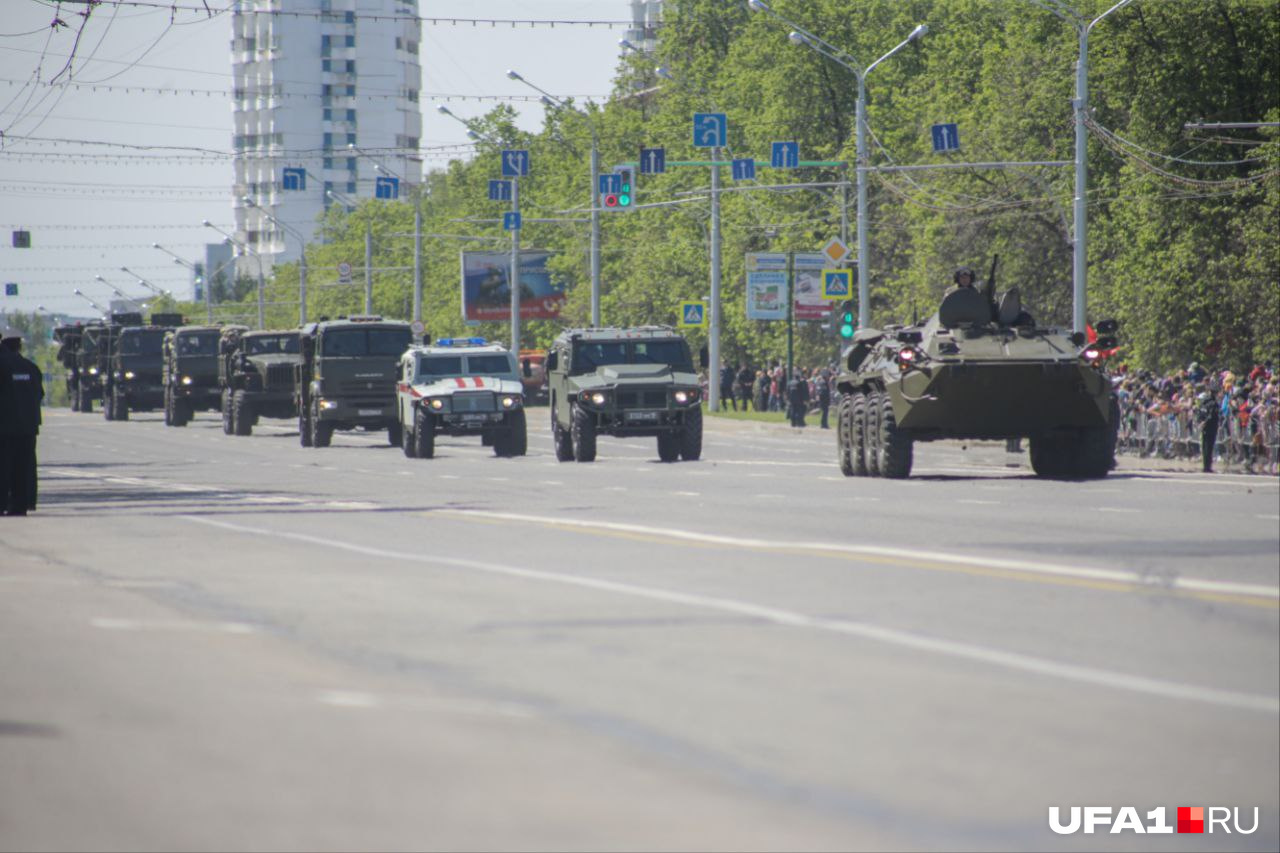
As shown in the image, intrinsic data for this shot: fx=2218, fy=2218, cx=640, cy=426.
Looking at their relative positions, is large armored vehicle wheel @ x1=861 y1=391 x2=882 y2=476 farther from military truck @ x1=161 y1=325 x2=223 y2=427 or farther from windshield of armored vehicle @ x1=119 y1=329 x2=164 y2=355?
windshield of armored vehicle @ x1=119 y1=329 x2=164 y2=355

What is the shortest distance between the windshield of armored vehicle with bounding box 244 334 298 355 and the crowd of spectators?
855 inches

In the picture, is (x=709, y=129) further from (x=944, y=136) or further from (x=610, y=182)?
(x=610, y=182)

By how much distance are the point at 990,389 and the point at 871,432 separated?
2.24 metres

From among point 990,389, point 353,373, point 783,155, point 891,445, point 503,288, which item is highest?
point 783,155

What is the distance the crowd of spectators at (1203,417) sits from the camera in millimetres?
33000

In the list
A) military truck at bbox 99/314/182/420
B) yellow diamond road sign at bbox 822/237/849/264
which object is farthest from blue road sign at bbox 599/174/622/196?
military truck at bbox 99/314/182/420

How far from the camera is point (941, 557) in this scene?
15258 millimetres

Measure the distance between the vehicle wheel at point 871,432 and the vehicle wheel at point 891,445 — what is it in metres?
0.19

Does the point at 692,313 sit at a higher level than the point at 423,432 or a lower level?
higher

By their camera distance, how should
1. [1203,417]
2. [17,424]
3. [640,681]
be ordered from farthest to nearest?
[1203,417] < [17,424] < [640,681]

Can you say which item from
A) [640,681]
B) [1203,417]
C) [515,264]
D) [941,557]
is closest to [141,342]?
[515,264]

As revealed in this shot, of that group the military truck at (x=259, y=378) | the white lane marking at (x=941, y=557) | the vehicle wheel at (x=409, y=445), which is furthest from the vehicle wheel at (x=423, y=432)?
the white lane marking at (x=941, y=557)

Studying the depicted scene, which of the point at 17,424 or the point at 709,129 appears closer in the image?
the point at 17,424

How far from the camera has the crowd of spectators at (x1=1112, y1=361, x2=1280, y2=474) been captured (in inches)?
1299
